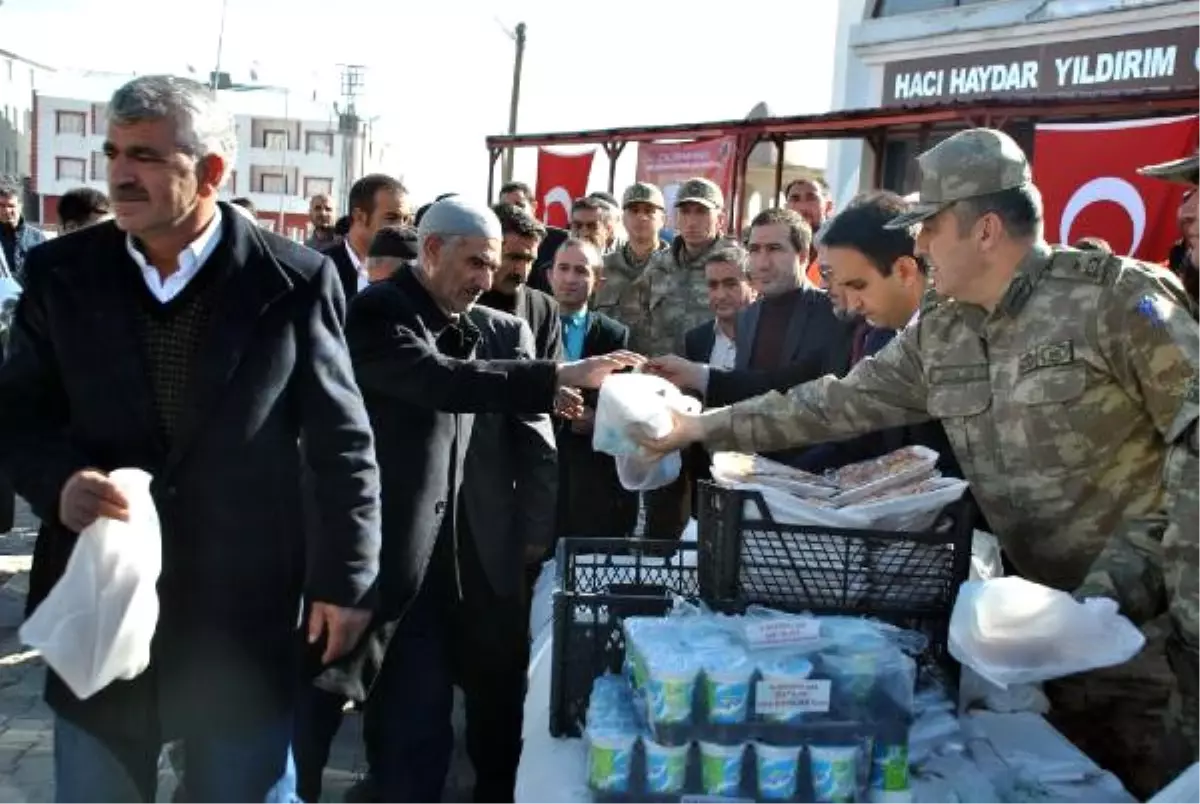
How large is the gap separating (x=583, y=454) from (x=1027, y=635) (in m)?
3.15

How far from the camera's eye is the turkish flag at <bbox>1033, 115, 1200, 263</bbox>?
7.72 m

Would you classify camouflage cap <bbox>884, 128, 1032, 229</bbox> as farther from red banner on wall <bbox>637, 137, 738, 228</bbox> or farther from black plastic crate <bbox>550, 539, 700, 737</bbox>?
red banner on wall <bbox>637, 137, 738, 228</bbox>

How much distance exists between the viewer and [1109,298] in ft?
7.97

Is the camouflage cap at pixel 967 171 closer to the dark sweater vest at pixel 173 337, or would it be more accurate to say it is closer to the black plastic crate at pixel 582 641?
the black plastic crate at pixel 582 641

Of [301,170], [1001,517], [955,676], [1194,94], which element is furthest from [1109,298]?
[301,170]

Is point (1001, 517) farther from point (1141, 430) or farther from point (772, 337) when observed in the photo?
point (772, 337)

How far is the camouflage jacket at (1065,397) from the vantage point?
2387mm

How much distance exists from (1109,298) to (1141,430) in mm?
291

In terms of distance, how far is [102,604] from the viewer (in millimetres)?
2023

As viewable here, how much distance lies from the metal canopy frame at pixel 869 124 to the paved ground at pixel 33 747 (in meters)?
6.13

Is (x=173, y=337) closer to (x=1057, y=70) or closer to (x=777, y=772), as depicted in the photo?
(x=777, y=772)

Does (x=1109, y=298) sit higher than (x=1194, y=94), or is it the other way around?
(x=1194, y=94)

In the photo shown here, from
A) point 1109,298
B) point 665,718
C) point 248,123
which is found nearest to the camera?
point 665,718

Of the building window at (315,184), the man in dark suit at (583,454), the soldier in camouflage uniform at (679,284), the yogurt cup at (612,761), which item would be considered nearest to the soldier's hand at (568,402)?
the man in dark suit at (583,454)
